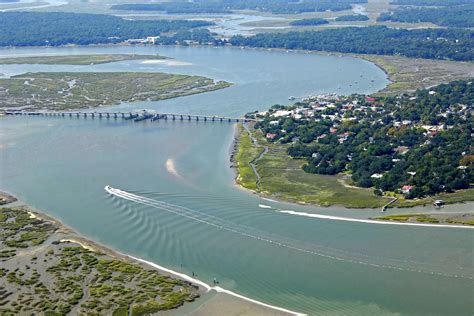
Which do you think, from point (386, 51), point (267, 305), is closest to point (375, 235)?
point (267, 305)

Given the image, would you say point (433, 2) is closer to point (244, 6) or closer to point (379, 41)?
point (244, 6)

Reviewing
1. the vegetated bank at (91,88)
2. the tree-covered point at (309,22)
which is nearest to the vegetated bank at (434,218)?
the vegetated bank at (91,88)

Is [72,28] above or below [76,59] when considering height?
above

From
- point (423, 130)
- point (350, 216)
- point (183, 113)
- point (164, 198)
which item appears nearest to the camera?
point (350, 216)

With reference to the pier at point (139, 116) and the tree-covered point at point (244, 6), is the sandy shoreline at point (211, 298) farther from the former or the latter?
the tree-covered point at point (244, 6)

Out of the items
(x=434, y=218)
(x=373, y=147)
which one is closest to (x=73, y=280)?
(x=434, y=218)

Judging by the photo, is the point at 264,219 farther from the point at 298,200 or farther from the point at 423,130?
the point at 423,130
